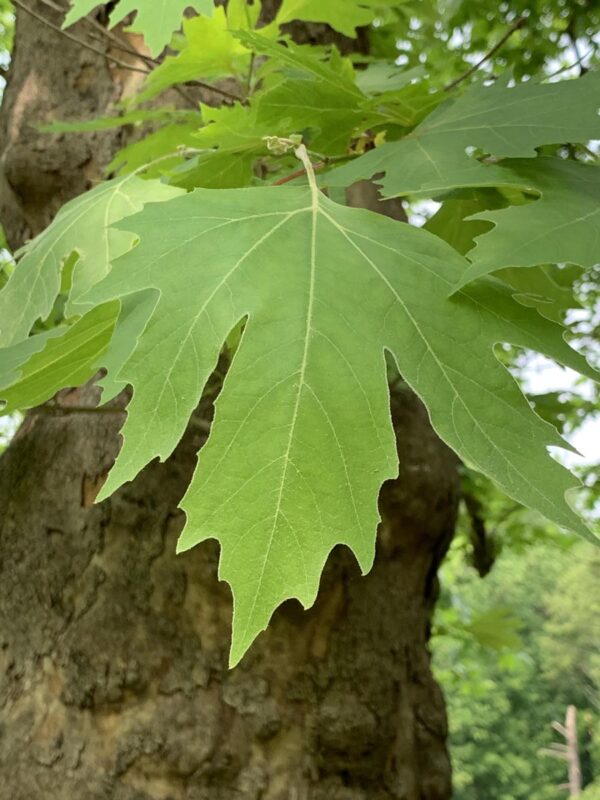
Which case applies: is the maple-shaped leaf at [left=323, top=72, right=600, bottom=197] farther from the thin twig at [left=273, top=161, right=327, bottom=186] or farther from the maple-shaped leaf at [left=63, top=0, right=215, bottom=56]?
the maple-shaped leaf at [left=63, top=0, right=215, bottom=56]

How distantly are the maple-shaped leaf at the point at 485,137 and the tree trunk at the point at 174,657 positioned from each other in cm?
53

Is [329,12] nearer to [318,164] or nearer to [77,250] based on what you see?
[318,164]

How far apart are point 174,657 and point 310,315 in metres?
0.68

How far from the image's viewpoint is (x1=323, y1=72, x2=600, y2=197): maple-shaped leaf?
2.48ft

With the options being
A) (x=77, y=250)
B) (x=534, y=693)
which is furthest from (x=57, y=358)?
(x=534, y=693)

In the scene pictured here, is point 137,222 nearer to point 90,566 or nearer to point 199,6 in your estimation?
point 199,6

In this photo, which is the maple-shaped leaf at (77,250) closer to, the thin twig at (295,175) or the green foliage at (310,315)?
the green foliage at (310,315)

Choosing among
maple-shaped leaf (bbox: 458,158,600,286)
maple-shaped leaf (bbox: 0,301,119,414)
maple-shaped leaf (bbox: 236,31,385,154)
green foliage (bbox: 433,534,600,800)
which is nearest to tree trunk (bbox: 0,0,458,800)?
maple-shaped leaf (bbox: 0,301,119,414)

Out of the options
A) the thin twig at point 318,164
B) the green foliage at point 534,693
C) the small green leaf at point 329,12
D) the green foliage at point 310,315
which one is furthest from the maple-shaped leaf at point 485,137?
the green foliage at point 534,693

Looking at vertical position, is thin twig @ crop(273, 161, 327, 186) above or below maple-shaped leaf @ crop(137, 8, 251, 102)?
below

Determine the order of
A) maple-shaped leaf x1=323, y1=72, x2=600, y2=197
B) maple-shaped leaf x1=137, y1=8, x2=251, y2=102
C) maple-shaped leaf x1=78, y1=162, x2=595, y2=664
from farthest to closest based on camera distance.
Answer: maple-shaped leaf x1=137, y1=8, x2=251, y2=102, maple-shaped leaf x1=323, y1=72, x2=600, y2=197, maple-shaped leaf x1=78, y1=162, x2=595, y2=664

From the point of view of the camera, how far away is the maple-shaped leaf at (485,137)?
755 mm

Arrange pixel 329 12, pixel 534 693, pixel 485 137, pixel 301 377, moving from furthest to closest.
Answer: pixel 534 693 < pixel 329 12 < pixel 485 137 < pixel 301 377

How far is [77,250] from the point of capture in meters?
0.89
